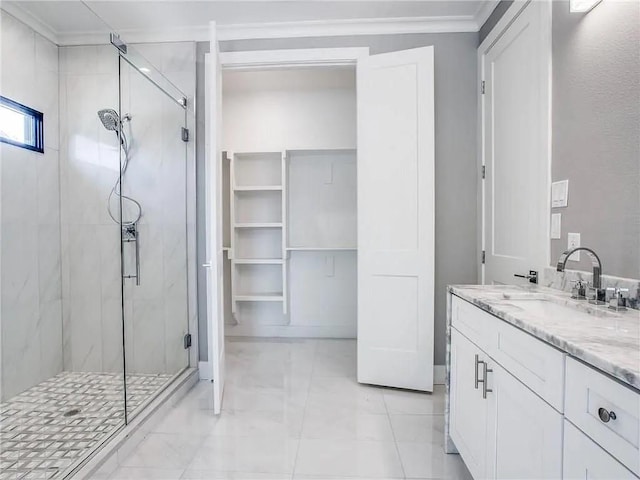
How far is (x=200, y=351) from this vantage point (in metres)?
2.72

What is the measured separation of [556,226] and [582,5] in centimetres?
96

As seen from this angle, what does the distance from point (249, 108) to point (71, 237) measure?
2.09 metres

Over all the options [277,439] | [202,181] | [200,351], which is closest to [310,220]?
[202,181]

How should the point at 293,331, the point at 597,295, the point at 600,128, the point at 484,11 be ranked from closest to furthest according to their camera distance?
the point at 597,295 < the point at 600,128 < the point at 484,11 < the point at 293,331

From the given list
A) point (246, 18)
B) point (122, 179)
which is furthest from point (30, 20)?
point (246, 18)

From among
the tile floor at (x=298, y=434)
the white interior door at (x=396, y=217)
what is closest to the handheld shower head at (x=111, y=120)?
the white interior door at (x=396, y=217)

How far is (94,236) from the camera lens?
8.05 ft

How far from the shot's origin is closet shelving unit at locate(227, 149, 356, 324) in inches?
142

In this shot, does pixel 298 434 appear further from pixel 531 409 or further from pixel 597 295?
pixel 597 295

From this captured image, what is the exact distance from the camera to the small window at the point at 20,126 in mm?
1957

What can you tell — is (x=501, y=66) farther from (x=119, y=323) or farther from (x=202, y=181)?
(x=119, y=323)

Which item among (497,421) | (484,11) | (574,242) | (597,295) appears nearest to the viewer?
(497,421)

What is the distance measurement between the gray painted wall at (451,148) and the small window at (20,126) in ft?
6.21

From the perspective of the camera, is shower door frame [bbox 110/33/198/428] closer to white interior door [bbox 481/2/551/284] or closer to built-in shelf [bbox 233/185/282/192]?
built-in shelf [bbox 233/185/282/192]
